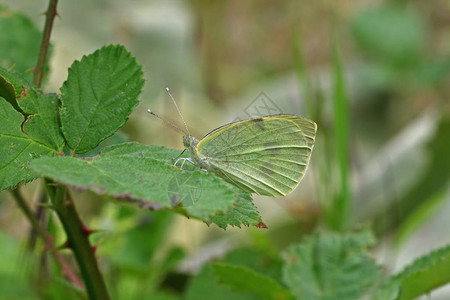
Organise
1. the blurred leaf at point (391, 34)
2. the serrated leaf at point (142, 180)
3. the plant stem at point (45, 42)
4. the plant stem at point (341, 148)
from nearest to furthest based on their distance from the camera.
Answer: the serrated leaf at point (142, 180) < the plant stem at point (45, 42) < the plant stem at point (341, 148) < the blurred leaf at point (391, 34)

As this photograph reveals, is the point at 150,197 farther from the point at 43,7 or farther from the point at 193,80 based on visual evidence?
the point at 193,80

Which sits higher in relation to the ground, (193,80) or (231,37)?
(231,37)

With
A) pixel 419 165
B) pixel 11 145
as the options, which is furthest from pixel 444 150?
pixel 11 145

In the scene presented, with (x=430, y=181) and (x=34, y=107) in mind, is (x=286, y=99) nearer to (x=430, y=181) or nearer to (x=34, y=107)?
(x=430, y=181)

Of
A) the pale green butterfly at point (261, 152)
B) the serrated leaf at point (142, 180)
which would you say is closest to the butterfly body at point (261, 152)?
the pale green butterfly at point (261, 152)

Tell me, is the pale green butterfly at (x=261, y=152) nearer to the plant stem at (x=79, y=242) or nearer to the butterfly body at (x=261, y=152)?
the butterfly body at (x=261, y=152)

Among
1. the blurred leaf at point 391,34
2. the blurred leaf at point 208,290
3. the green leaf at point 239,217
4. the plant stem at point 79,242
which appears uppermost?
the blurred leaf at point 391,34

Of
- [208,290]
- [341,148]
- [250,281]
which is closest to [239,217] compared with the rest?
[250,281]
